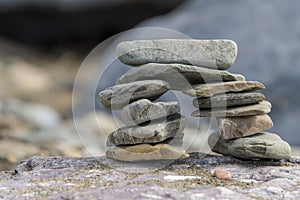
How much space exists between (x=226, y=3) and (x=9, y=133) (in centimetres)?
388

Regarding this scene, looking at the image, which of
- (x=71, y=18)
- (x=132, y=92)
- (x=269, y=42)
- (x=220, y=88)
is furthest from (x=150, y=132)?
(x=71, y=18)

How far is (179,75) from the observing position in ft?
10.2

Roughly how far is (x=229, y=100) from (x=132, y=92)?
56 cm

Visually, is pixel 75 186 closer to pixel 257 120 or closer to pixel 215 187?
pixel 215 187

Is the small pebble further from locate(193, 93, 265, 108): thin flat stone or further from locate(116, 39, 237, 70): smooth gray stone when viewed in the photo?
locate(116, 39, 237, 70): smooth gray stone

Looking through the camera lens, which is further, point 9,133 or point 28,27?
point 28,27

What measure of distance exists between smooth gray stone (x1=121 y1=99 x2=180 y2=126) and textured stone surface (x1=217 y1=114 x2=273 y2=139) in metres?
0.37

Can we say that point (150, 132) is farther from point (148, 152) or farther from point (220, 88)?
point (220, 88)

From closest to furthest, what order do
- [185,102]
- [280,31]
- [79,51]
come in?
[185,102] → [280,31] → [79,51]

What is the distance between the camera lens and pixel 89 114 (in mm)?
8070

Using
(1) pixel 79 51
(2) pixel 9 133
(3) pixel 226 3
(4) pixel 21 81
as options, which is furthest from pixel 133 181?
(1) pixel 79 51

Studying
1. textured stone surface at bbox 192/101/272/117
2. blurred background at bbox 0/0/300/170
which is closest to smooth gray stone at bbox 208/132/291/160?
textured stone surface at bbox 192/101/272/117

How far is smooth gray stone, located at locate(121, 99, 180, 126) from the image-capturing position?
118 inches

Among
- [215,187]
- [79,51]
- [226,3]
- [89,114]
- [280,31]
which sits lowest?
[215,187]
